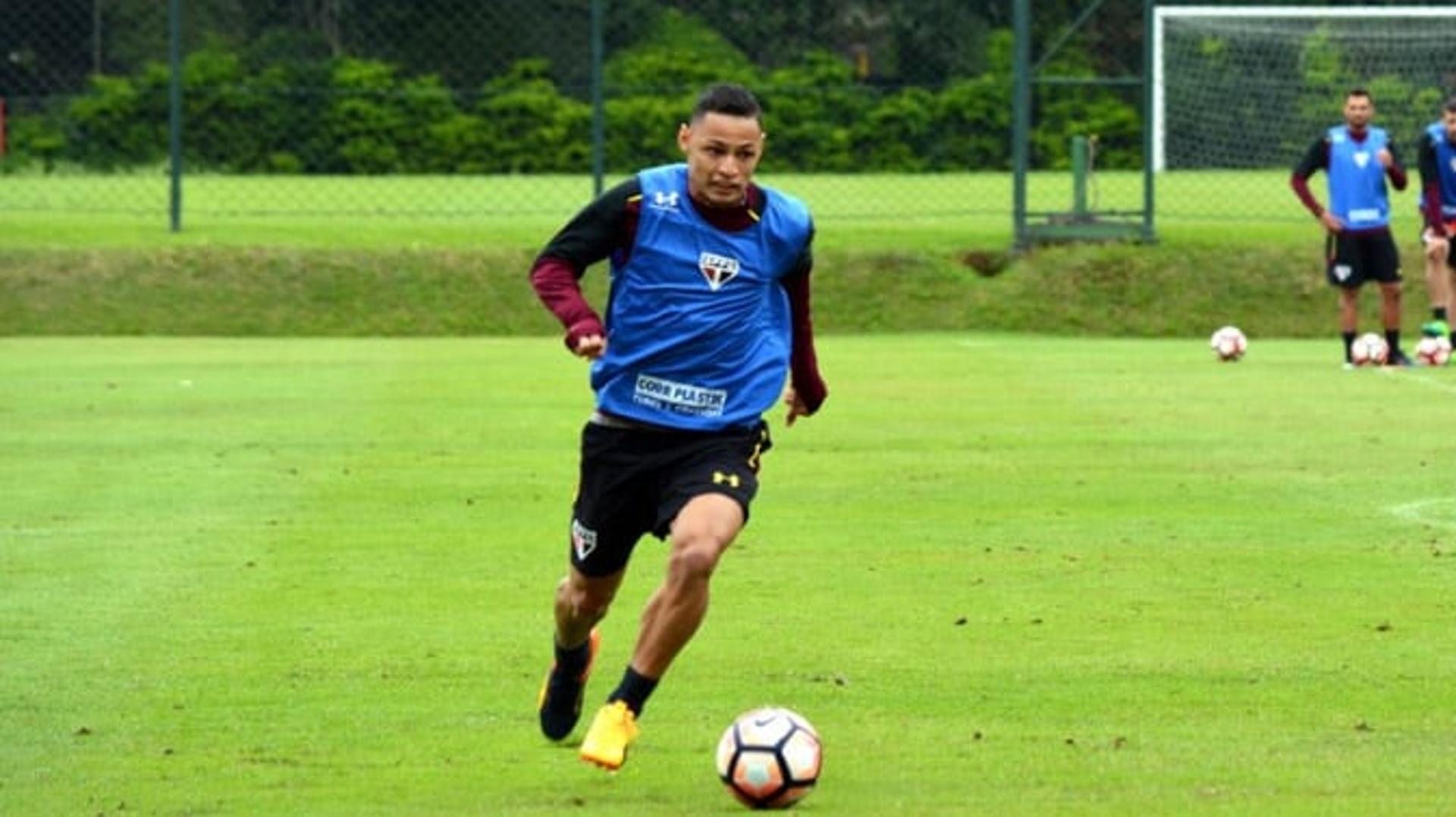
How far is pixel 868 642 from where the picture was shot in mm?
10594

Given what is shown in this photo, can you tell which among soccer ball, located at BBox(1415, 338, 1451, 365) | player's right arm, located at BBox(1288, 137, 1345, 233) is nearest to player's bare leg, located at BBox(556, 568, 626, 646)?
player's right arm, located at BBox(1288, 137, 1345, 233)

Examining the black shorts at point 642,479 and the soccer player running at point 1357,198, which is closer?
the black shorts at point 642,479

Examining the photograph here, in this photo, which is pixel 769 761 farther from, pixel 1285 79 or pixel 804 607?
pixel 1285 79

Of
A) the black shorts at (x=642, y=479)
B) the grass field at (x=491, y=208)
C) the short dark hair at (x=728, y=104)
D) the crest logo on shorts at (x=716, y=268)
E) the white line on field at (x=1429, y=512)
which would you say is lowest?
→ the grass field at (x=491, y=208)

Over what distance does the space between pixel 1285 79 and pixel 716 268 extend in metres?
29.3

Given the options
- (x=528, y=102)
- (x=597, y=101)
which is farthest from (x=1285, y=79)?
(x=528, y=102)

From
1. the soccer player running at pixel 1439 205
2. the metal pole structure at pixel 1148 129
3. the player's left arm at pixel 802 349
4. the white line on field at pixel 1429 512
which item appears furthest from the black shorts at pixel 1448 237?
the player's left arm at pixel 802 349

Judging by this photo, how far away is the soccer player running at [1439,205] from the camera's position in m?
25.5

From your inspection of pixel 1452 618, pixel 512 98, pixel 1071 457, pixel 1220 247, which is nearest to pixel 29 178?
pixel 512 98

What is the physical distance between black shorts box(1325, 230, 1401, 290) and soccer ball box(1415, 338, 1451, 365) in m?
→ 0.62

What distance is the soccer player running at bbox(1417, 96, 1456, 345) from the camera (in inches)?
1003

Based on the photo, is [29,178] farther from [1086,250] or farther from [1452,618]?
[1452,618]

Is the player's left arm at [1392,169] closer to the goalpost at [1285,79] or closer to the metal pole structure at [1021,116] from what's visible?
the metal pole structure at [1021,116]

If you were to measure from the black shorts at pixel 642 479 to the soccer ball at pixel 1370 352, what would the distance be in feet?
54.3
